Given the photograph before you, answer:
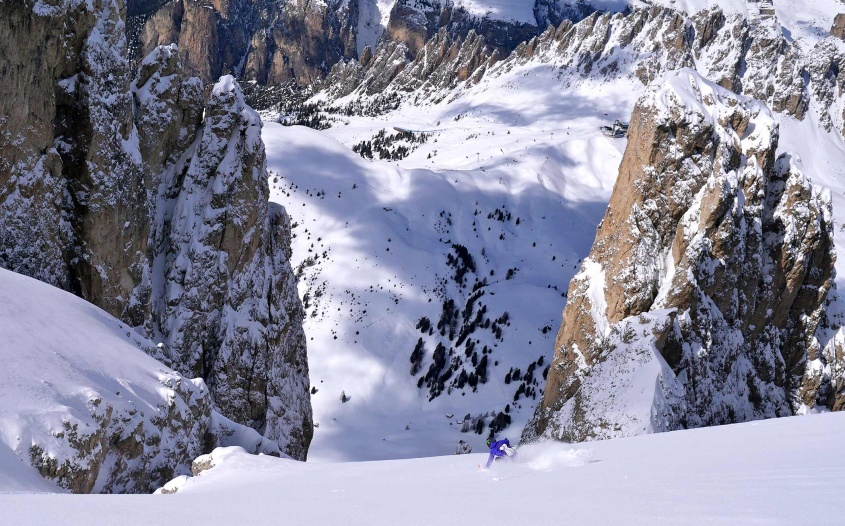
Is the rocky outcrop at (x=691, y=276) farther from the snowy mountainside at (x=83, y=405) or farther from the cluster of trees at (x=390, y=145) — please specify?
the cluster of trees at (x=390, y=145)

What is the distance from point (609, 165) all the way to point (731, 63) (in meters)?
76.0

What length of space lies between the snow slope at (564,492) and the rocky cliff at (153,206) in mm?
14427

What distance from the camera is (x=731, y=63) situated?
6845 inches

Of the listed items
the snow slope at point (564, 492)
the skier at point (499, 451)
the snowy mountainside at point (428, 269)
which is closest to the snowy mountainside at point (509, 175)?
the snowy mountainside at point (428, 269)

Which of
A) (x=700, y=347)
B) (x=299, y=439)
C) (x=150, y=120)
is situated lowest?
(x=299, y=439)

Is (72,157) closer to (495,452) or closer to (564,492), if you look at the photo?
(495,452)

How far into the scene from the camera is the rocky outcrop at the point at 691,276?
3117 cm

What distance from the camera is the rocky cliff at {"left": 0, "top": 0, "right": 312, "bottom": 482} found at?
2403 centimetres

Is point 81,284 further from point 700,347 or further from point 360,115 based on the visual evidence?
point 360,115

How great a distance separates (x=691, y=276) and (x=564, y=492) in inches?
956

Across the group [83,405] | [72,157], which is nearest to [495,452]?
[83,405]

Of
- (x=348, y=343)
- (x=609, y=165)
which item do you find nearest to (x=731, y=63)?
(x=609, y=165)

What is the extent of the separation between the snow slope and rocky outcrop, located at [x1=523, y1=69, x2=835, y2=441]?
52.3ft

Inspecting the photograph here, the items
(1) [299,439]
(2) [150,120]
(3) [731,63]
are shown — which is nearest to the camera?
(2) [150,120]
